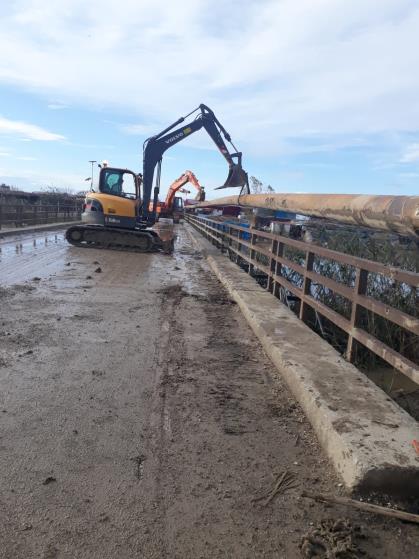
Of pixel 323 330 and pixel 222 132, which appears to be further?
pixel 222 132

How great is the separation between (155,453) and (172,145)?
18.6m

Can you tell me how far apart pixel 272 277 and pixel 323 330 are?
2.27 metres

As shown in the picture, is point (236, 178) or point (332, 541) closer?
→ point (332, 541)

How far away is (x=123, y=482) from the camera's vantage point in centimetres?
301

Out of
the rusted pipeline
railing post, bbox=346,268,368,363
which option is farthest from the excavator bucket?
railing post, bbox=346,268,368,363

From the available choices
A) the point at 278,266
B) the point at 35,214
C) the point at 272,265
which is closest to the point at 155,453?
the point at 278,266

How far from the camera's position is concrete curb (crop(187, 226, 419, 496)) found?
Answer: 2.95 m

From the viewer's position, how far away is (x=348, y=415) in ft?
12.0

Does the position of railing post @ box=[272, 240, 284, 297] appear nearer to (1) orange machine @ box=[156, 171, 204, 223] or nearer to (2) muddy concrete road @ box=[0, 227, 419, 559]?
(2) muddy concrete road @ box=[0, 227, 419, 559]

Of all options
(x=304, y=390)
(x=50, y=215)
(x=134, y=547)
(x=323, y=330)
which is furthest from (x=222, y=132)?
(x=134, y=547)

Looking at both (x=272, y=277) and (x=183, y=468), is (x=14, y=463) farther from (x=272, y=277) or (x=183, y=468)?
(x=272, y=277)

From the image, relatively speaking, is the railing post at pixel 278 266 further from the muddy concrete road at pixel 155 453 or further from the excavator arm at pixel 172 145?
the excavator arm at pixel 172 145

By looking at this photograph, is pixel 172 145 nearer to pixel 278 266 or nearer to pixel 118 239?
pixel 118 239

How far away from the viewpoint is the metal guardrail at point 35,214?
79.1 ft
